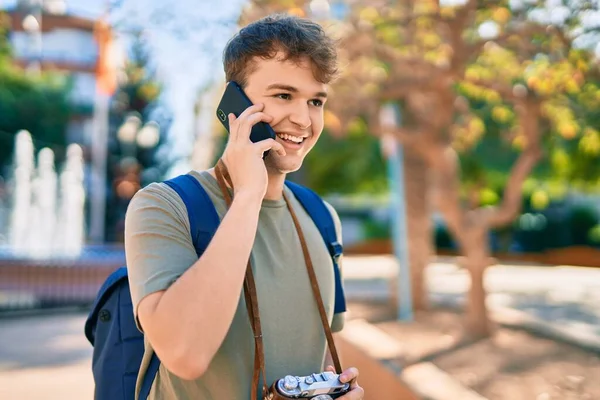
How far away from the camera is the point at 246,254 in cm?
135

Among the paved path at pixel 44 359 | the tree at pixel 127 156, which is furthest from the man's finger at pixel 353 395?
the tree at pixel 127 156

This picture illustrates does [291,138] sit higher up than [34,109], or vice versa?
[34,109]

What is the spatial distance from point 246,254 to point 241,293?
19 centimetres

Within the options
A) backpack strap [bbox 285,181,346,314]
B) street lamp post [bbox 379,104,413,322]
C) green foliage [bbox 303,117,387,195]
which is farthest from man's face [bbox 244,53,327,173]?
green foliage [bbox 303,117,387,195]

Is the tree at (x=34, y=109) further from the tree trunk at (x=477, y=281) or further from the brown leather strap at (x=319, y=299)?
the brown leather strap at (x=319, y=299)

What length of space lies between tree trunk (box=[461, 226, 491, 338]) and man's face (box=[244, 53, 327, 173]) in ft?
21.6

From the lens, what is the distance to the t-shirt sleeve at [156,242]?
133 cm

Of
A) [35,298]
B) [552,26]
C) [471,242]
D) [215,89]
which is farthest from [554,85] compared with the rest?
[35,298]

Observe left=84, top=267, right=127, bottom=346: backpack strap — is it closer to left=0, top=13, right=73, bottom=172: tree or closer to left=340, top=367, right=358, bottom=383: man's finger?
left=340, top=367, right=358, bottom=383: man's finger

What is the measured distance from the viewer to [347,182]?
2173 cm

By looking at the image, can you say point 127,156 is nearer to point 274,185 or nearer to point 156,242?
point 274,185

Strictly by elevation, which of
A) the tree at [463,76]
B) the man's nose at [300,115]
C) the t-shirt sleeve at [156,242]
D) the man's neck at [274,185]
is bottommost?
the t-shirt sleeve at [156,242]

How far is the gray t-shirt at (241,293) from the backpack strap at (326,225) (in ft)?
0.13

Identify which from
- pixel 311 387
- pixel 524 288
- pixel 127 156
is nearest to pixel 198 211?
pixel 311 387
